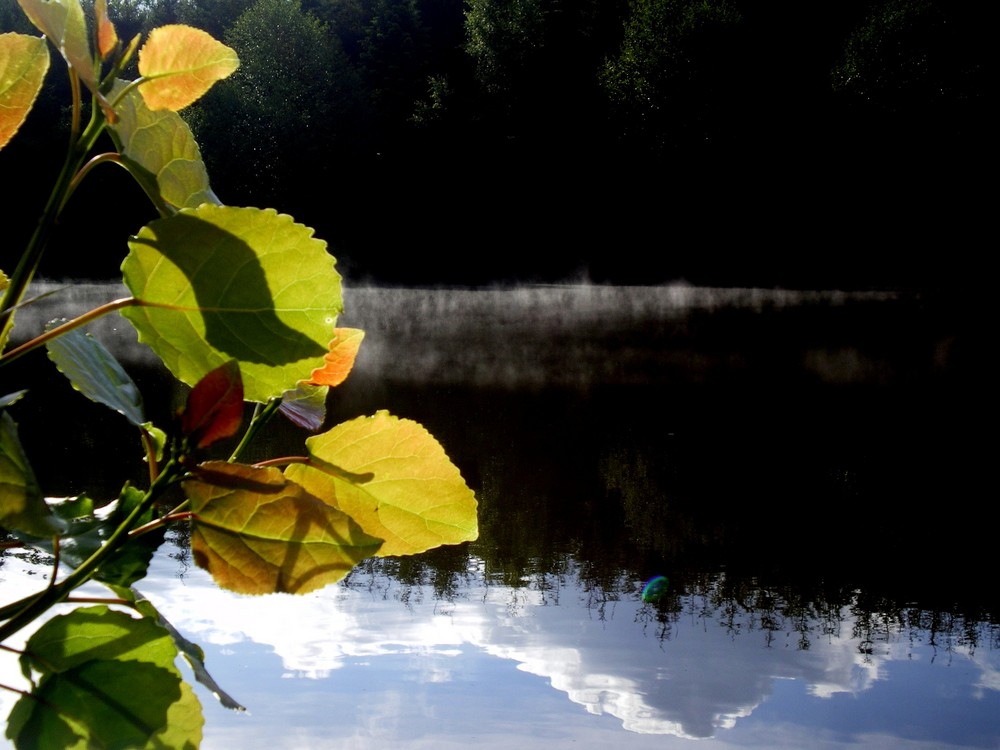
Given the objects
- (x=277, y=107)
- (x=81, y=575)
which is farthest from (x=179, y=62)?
(x=277, y=107)

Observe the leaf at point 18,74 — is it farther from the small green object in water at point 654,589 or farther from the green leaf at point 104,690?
the small green object in water at point 654,589

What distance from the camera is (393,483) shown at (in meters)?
0.26

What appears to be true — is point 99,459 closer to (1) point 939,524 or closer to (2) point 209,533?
(1) point 939,524

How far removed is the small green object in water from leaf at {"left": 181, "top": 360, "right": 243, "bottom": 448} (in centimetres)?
277

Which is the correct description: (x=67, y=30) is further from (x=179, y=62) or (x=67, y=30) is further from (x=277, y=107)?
(x=277, y=107)

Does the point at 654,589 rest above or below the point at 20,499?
below

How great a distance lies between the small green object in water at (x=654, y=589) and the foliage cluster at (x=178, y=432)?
107 inches

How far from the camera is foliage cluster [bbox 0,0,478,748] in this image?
0.21 m

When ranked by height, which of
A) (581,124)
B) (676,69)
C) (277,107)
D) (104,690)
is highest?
(676,69)

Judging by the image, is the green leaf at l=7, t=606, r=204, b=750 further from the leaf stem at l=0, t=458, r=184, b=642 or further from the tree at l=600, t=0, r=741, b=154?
the tree at l=600, t=0, r=741, b=154

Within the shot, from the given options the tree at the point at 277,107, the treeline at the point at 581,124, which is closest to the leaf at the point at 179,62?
the treeline at the point at 581,124

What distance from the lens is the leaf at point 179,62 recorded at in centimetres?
23

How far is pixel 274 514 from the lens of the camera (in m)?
0.23

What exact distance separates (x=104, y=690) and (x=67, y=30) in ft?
0.49
